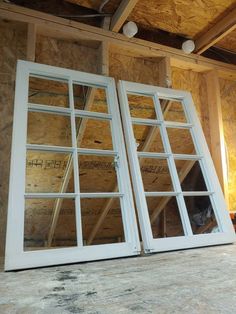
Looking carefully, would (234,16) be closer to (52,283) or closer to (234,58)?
(234,58)

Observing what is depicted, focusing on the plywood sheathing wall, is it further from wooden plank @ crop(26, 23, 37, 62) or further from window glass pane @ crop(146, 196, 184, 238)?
window glass pane @ crop(146, 196, 184, 238)

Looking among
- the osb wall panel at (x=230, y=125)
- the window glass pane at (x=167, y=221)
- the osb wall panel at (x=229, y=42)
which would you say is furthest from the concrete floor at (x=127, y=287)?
the window glass pane at (x=167, y=221)

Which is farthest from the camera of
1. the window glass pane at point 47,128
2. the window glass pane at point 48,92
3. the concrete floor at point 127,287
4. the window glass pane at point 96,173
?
the window glass pane at point 96,173

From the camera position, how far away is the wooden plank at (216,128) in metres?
2.67

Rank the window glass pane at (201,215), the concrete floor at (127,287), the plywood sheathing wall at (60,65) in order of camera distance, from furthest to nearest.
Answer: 1. the window glass pane at (201,215)
2. the plywood sheathing wall at (60,65)
3. the concrete floor at (127,287)

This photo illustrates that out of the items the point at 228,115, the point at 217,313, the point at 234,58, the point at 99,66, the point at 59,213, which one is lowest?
the point at 217,313

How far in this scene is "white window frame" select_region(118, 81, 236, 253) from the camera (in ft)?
6.20

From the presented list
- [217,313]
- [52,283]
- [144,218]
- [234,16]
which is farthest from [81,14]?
[217,313]

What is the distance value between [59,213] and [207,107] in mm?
2149

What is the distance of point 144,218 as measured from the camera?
74.2 inches

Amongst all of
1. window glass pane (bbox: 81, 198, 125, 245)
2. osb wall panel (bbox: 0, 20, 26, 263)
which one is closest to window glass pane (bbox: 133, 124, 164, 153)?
window glass pane (bbox: 81, 198, 125, 245)

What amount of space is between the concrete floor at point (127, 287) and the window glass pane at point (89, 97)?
1.36 m

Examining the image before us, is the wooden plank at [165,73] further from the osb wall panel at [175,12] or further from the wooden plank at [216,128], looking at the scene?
the wooden plank at [216,128]

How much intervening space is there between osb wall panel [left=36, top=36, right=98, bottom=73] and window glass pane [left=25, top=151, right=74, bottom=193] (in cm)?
84
